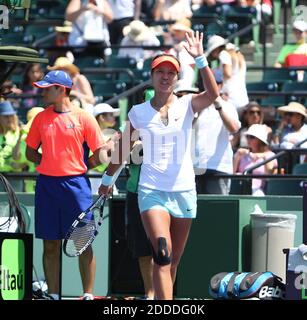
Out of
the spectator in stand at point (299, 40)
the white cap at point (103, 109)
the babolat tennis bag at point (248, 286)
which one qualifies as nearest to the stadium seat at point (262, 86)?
the spectator in stand at point (299, 40)

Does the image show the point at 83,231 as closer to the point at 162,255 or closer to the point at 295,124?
the point at 162,255

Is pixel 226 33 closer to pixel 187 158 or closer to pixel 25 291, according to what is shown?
pixel 187 158

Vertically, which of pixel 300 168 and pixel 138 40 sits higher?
pixel 138 40

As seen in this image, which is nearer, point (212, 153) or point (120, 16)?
point (212, 153)

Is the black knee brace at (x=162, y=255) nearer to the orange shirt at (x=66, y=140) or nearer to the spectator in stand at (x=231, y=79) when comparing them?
the orange shirt at (x=66, y=140)

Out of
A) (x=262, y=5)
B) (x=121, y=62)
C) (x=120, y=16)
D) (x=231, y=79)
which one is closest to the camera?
(x=231, y=79)

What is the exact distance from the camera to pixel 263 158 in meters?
12.5

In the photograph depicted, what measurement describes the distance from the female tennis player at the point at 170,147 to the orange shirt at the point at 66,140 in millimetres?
1048

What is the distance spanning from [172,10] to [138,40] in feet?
4.19

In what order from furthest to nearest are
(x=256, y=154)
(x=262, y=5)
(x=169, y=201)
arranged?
(x=262, y=5) → (x=256, y=154) → (x=169, y=201)

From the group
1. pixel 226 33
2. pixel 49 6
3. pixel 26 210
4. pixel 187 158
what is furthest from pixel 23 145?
pixel 49 6

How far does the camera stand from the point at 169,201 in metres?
9.55

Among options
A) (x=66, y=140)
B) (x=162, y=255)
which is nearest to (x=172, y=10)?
(x=66, y=140)

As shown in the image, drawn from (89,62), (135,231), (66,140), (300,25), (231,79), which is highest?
(300,25)
